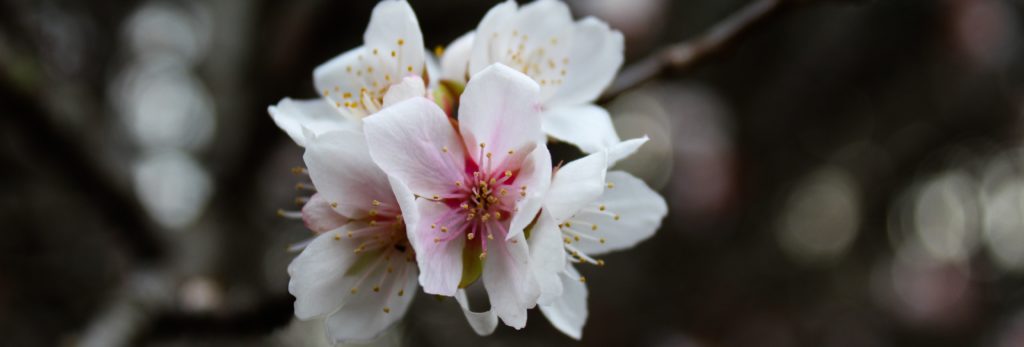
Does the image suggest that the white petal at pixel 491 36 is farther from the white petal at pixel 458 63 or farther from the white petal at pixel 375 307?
the white petal at pixel 375 307

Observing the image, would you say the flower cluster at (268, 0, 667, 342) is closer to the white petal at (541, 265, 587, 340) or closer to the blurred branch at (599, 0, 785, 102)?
the white petal at (541, 265, 587, 340)

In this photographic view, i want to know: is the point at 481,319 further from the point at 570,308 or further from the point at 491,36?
the point at 491,36

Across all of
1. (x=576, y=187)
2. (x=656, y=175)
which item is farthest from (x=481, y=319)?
(x=656, y=175)

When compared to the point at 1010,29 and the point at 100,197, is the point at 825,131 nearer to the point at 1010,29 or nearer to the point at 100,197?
the point at 1010,29

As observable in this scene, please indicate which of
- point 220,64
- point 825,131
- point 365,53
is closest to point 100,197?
point 220,64

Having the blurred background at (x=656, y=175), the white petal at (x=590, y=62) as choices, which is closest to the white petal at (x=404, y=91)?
the white petal at (x=590, y=62)

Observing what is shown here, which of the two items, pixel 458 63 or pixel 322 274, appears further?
pixel 458 63
